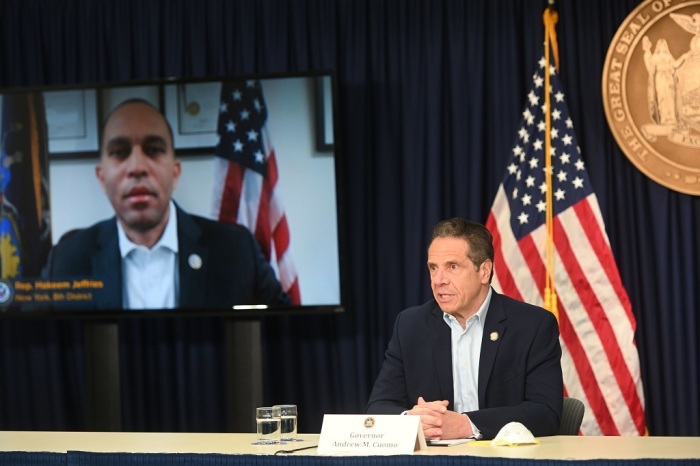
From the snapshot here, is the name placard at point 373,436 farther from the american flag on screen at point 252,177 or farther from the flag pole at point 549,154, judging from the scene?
the american flag on screen at point 252,177

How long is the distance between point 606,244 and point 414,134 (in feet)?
4.07

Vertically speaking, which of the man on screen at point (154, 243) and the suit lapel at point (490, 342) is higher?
the man on screen at point (154, 243)

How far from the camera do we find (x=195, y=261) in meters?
5.65

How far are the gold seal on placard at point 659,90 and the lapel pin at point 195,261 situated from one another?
2.25m

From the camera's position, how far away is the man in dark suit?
3.57 m

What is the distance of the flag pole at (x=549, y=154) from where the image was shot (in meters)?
5.35

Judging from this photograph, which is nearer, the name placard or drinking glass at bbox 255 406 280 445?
the name placard

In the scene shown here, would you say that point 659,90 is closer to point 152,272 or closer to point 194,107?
point 194,107

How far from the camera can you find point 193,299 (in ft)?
18.4

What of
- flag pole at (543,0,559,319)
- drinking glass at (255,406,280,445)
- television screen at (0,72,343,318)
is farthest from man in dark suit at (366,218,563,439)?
television screen at (0,72,343,318)

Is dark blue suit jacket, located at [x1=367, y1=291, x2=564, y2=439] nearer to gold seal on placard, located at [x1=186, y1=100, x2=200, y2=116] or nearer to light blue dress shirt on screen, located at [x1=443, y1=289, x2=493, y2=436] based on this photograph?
light blue dress shirt on screen, located at [x1=443, y1=289, x2=493, y2=436]

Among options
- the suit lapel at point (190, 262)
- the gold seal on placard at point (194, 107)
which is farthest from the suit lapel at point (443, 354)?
the gold seal on placard at point (194, 107)

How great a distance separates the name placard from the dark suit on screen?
265 centimetres

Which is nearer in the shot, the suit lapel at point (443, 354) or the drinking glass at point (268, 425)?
the drinking glass at point (268, 425)
